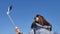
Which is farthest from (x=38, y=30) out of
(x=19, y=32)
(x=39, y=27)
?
(x=19, y=32)

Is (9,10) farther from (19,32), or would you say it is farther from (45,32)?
(45,32)

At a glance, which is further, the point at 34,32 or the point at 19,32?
the point at 19,32

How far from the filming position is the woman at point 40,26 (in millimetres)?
5354

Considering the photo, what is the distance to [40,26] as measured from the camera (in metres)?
5.39

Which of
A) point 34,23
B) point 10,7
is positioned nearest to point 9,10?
point 10,7

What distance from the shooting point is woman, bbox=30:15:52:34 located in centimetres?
535

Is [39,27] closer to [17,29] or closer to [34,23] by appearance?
[34,23]

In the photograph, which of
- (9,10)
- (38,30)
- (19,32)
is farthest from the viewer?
(9,10)

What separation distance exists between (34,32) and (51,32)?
42cm

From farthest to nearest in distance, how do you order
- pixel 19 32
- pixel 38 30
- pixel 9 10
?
pixel 9 10
pixel 19 32
pixel 38 30

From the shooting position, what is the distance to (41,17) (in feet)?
18.0

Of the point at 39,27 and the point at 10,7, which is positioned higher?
the point at 10,7

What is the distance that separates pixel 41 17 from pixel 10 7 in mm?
1633

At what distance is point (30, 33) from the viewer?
5.39m
